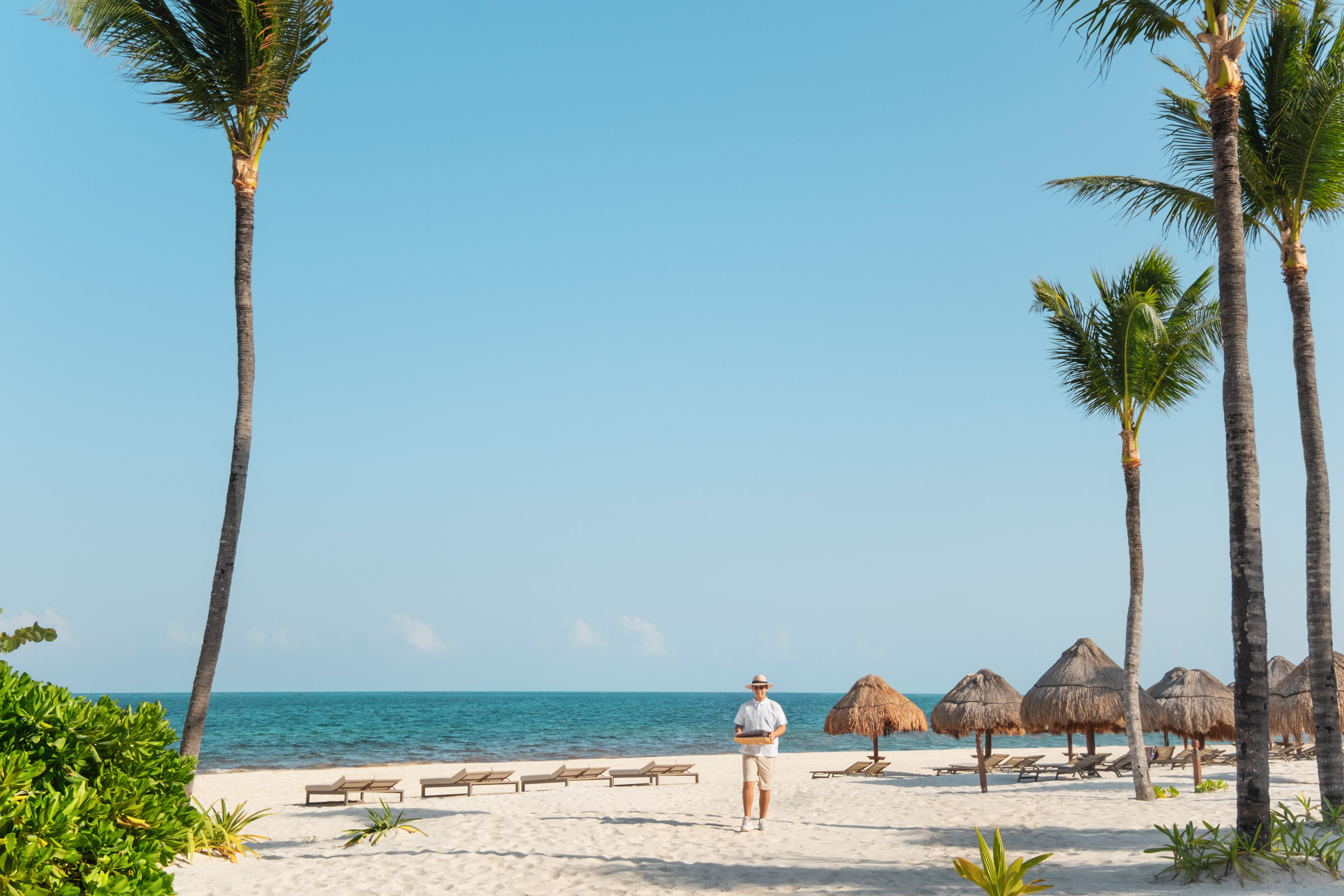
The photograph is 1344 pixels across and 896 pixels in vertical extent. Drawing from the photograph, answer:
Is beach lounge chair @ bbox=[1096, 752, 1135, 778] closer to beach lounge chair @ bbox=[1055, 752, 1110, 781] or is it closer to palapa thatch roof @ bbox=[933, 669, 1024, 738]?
beach lounge chair @ bbox=[1055, 752, 1110, 781]

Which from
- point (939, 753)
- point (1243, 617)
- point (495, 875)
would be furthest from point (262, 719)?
point (1243, 617)

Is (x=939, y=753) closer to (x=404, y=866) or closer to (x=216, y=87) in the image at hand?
(x=404, y=866)

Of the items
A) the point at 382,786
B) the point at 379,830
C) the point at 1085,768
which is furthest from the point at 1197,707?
the point at 379,830

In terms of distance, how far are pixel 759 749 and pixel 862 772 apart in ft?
39.2

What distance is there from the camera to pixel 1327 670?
32.0 ft

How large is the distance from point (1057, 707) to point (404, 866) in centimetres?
1392

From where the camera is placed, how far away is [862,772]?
21453 mm

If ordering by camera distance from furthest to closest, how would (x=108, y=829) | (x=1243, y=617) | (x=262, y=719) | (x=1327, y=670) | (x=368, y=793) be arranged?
(x=262, y=719) < (x=368, y=793) < (x=1327, y=670) < (x=1243, y=617) < (x=108, y=829)

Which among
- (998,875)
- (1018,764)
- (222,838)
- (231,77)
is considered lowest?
(1018,764)

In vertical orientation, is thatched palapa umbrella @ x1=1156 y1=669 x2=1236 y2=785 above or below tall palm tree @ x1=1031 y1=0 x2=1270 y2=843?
below

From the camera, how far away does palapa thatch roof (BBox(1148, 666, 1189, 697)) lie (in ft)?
66.9

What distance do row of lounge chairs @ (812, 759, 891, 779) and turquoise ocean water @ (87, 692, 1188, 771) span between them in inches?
406

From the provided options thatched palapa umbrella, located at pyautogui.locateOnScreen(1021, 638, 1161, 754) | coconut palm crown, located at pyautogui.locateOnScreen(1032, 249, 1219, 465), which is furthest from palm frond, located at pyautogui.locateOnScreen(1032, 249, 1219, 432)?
thatched palapa umbrella, located at pyautogui.locateOnScreen(1021, 638, 1161, 754)

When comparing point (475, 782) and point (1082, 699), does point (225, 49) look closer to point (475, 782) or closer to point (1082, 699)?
point (475, 782)
